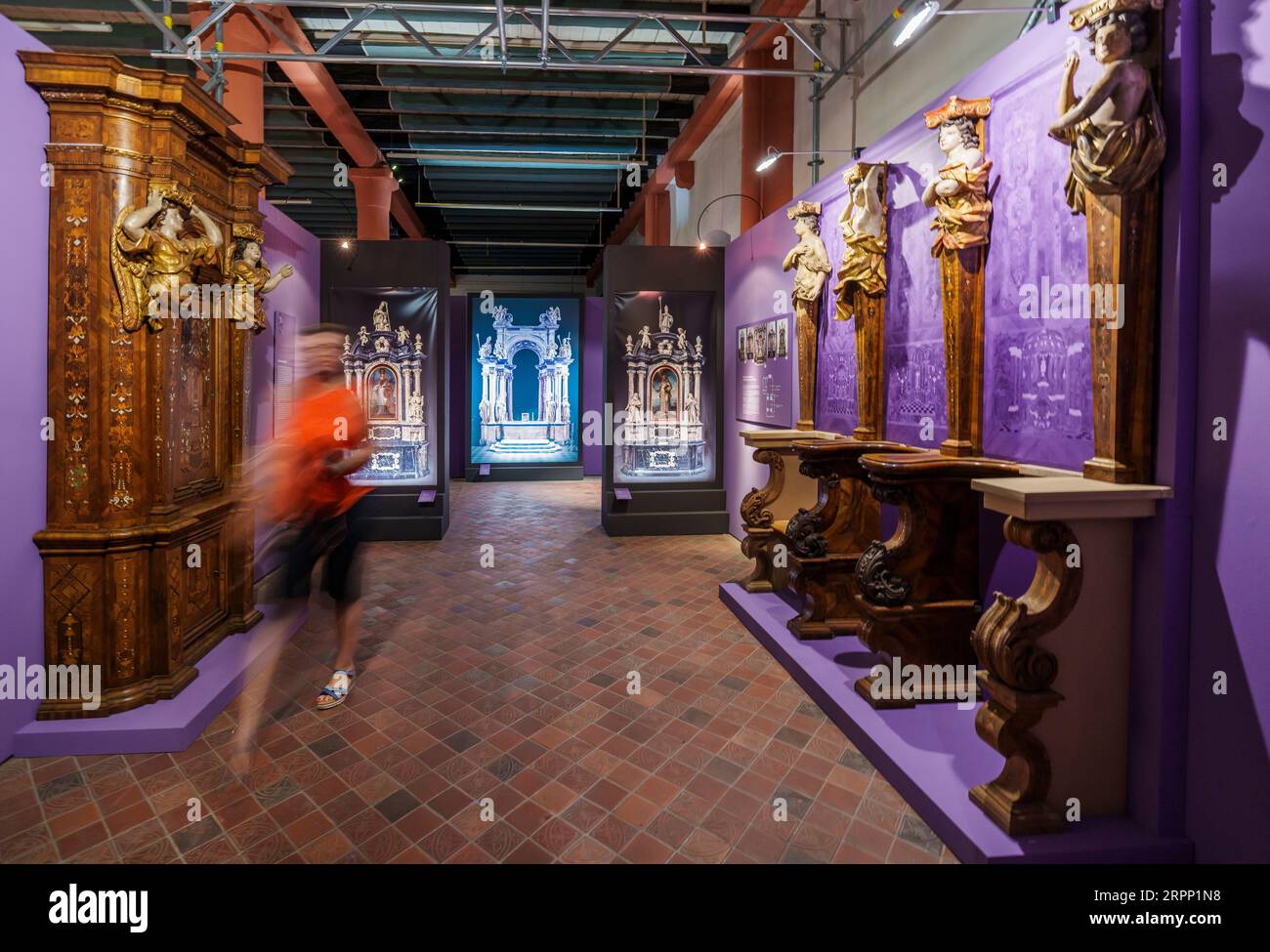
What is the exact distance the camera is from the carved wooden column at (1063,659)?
2.38m

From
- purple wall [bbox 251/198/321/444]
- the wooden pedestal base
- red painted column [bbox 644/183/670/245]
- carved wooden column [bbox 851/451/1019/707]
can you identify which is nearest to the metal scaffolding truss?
purple wall [bbox 251/198/321/444]

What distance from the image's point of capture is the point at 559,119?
32.2 feet

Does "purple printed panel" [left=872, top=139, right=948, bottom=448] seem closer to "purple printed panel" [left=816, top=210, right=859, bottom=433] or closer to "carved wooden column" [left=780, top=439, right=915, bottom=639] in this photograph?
"carved wooden column" [left=780, top=439, right=915, bottom=639]

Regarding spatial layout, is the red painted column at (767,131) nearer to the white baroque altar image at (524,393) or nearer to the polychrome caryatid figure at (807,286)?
the polychrome caryatid figure at (807,286)

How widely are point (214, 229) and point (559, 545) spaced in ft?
15.6

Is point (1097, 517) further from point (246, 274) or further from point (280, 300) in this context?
point (280, 300)

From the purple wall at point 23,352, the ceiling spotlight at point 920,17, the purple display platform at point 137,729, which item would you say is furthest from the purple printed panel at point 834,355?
the purple wall at point 23,352

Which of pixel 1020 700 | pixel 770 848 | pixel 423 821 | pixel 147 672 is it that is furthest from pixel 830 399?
pixel 147 672

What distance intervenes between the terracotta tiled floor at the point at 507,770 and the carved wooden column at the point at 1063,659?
1.53 ft

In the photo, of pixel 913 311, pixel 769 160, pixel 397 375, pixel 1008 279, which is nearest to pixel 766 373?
pixel 769 160

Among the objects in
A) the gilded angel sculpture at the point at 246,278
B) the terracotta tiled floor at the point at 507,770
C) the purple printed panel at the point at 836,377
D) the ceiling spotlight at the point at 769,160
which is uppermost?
the ceiling spotlight at the point at 769,160

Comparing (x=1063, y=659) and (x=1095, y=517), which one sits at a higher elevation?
(x=1095, y=517)

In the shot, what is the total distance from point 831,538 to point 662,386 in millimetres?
4428

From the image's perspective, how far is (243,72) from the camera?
6.48m
